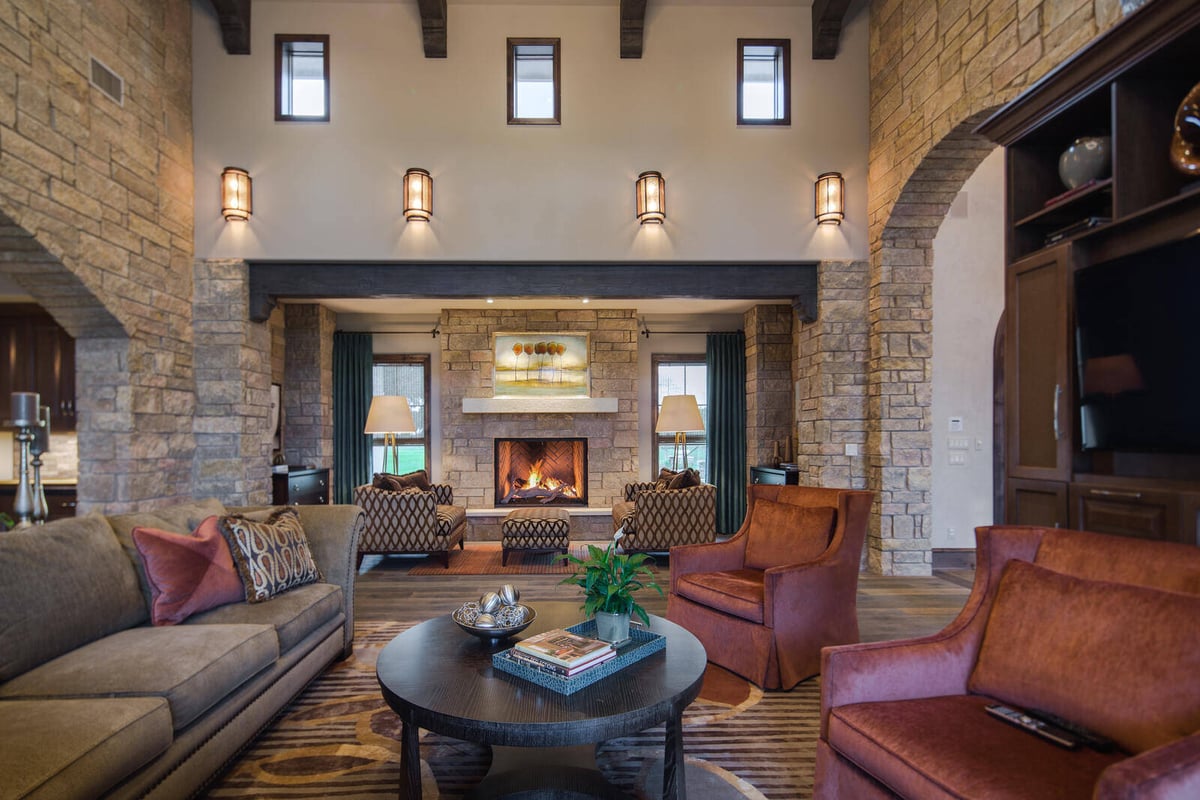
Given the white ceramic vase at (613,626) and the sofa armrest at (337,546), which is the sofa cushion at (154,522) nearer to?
the sofa armrest at (337,546)

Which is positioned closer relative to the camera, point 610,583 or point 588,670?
point 588,670

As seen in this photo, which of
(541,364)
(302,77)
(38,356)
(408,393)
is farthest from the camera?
(408,393)

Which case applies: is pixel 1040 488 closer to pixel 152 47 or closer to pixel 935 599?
pixel 935 599

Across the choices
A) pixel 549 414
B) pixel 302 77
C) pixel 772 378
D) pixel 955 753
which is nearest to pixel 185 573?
pixel 955 753

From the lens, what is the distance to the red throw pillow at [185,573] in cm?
240

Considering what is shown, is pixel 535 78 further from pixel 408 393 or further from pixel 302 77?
pixel 408 393

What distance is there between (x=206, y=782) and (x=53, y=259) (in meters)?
3.30

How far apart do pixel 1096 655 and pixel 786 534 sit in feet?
5.63

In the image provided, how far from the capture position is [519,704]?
1.65 m

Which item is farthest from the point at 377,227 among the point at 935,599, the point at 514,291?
the point at 935,599

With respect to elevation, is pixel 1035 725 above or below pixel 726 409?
below

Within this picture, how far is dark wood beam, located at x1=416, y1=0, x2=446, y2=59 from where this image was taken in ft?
15.7

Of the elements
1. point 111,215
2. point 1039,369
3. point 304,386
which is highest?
point 111,215

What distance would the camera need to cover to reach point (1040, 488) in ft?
7.95
